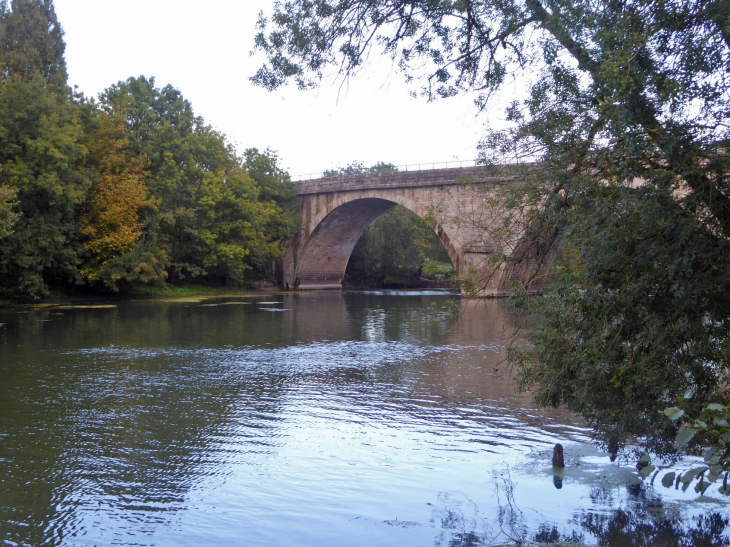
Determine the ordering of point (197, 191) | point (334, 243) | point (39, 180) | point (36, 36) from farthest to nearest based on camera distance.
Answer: point (334, 243) < point (36, 36) < point (197, 191) < point (39, 180)

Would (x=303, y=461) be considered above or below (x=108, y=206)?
below

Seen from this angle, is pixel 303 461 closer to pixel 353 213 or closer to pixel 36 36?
pixel 353 213

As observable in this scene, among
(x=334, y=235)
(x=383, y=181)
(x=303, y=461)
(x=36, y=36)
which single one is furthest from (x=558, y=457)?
(x=36, y=36)

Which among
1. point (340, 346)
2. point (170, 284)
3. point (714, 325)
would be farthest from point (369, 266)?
point (714, 325)

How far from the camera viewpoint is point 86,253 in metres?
27.3

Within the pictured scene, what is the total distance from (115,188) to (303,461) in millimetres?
23644

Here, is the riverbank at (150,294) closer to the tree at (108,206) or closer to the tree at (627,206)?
the tree at (108,206)

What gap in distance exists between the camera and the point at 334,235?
41.3 m

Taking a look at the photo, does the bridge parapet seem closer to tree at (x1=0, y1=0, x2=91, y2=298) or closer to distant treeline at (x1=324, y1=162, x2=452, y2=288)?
distant treeline at (x1=324, y1=162, x2=452, y2=288)

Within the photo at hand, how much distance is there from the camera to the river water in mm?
5004

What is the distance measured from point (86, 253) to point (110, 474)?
76.6 ft

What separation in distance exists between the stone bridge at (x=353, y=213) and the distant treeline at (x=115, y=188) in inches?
58.6

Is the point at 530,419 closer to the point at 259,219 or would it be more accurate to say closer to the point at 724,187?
the point at 724,187

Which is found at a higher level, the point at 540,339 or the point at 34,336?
the point at 540,339
